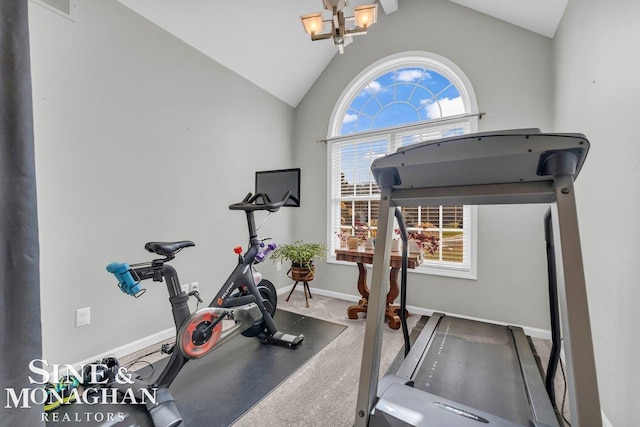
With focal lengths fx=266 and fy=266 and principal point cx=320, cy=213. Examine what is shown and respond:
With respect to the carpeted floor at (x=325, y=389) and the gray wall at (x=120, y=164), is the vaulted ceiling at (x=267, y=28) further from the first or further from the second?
the carpeted floor at (x=325, y=389)

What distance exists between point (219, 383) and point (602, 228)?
254 centimetres

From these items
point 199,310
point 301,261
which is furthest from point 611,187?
point 301,261

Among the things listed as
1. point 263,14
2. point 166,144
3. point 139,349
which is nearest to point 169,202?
point 166,144

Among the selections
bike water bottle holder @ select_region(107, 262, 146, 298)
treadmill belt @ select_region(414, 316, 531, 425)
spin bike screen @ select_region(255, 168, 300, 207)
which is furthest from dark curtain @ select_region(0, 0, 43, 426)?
treadmill belt @ select_region(414, 316, 531, 425)

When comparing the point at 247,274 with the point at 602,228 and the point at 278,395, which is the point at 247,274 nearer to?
the point at 278,395

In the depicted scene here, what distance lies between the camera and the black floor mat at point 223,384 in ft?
4.82

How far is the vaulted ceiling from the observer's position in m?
2.29

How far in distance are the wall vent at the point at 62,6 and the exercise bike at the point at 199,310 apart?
173cm

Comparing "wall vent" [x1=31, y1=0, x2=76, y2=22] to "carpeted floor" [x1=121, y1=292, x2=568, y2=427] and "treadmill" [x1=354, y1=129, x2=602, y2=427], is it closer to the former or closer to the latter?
"treadmill" [x1=354, y1=129, x2=602, y2=427]

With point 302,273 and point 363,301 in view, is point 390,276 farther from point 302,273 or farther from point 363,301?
point 302,273

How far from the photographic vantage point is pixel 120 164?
2121 millimetres

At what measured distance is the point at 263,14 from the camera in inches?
107

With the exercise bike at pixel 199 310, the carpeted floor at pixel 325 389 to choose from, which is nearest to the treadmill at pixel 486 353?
the carpeted floor at pixel 325 389

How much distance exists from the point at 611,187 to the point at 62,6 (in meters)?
3.57
